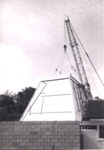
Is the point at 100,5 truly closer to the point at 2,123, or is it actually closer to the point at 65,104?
the point at 2,123

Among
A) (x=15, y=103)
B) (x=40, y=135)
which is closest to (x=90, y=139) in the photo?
(x=40, y=135)

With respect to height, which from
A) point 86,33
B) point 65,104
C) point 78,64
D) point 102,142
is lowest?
point 102,142

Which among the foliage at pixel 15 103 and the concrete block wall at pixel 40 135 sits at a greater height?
the foliage at pixel 15 103

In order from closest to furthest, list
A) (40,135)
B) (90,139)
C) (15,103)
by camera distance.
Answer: (40,135), (90,139), (15,103)

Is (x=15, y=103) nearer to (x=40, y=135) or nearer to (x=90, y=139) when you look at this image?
(x=90, y=139)

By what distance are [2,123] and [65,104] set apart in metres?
7.70

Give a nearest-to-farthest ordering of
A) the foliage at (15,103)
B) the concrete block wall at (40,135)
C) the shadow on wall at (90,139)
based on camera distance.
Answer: the concrete block wall at (40,135), the shadow on wall at (90,139), the foliage at (15,103)

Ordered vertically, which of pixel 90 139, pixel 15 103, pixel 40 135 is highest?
pixel 15 103

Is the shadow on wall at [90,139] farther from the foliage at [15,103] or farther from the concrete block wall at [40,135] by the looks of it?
the foliage at [15,103]

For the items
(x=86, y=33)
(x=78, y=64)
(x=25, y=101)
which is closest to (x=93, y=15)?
(x=86, y=33)

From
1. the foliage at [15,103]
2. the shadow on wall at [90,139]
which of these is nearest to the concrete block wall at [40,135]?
the shadow on wall at [90,139]

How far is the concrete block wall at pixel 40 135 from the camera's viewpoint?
8.99 metres

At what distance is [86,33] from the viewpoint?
1115 cm

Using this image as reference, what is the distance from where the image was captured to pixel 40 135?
365 inches
